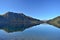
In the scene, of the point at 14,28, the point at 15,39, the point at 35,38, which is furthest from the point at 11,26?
the point at 35,38

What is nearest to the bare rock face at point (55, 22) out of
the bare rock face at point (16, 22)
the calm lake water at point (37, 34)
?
the calm lake water at point (37, 34)

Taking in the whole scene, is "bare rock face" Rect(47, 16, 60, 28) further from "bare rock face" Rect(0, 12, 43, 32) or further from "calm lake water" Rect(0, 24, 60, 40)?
"bare rock face" Rect(0, 12, 43, 32)

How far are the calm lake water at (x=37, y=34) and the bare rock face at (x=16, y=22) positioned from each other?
0.25 feet

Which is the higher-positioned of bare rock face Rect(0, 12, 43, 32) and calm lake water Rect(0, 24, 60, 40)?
bare rock face Rect(0, 12, 43, 32)

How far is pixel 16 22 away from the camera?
9.64ft

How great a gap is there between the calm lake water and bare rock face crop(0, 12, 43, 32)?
77 mm

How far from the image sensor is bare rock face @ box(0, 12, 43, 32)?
9.64ft

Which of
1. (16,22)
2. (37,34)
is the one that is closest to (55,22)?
(37,34)

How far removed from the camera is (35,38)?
9.36ft

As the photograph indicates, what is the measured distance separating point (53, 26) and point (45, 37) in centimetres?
26

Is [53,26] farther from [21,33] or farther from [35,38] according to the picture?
[21,33]

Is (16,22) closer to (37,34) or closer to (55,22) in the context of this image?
(37,34)

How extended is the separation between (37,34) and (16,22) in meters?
0.45

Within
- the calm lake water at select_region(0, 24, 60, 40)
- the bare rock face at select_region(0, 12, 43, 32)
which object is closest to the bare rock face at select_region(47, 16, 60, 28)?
the calm lake water at select_region(0, 24, 60, 40)
